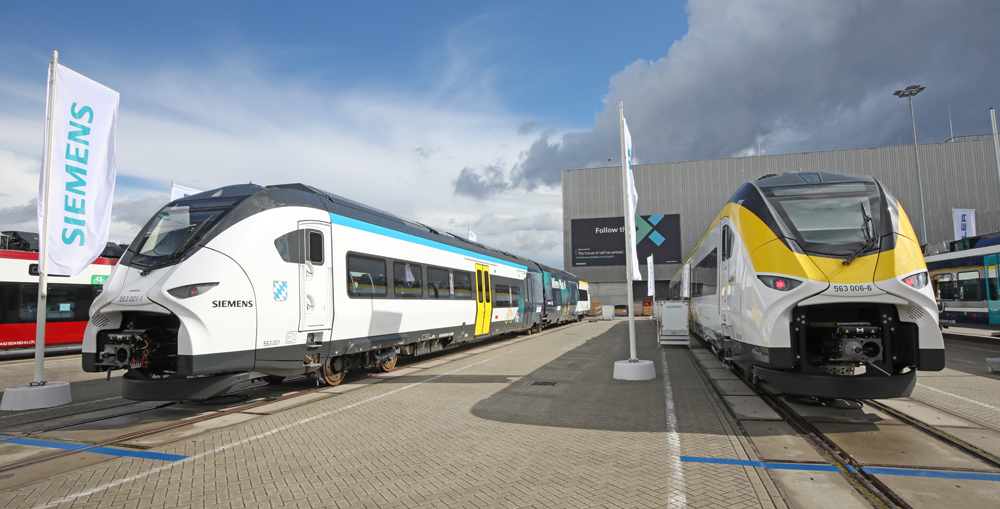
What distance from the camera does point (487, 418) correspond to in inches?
276

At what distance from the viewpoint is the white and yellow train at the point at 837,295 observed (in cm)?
590

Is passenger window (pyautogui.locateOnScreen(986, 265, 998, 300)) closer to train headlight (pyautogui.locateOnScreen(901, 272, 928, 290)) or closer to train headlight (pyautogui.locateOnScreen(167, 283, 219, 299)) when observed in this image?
train headlight (pyautogui.locateOnScreen(901, 272, 928, 290))

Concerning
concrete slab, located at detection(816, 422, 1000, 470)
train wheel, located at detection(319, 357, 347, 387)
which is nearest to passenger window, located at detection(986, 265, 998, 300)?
concrete slab, located at detection(816, 422, 1000, 470)

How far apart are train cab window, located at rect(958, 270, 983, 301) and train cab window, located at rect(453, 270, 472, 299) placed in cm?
1703

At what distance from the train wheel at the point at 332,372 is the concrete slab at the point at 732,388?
6.83m

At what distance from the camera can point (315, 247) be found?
27.8 feet

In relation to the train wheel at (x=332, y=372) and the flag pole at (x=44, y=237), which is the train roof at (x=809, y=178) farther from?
the flag pole at (x=44, y=237)

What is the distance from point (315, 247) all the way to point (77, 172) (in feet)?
14.4

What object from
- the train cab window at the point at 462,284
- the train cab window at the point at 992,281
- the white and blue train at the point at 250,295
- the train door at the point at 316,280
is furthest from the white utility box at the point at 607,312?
the train door at the point at 316,280

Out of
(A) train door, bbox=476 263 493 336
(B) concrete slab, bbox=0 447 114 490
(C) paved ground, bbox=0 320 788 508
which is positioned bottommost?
(C) paved ground, bbox=0 320 788 508

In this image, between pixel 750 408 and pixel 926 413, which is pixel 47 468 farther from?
pixel 926 413

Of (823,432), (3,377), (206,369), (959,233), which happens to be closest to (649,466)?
(823,432)

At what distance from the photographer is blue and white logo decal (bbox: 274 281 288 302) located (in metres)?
7.60

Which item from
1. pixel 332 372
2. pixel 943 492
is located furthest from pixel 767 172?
pixel 943 492
